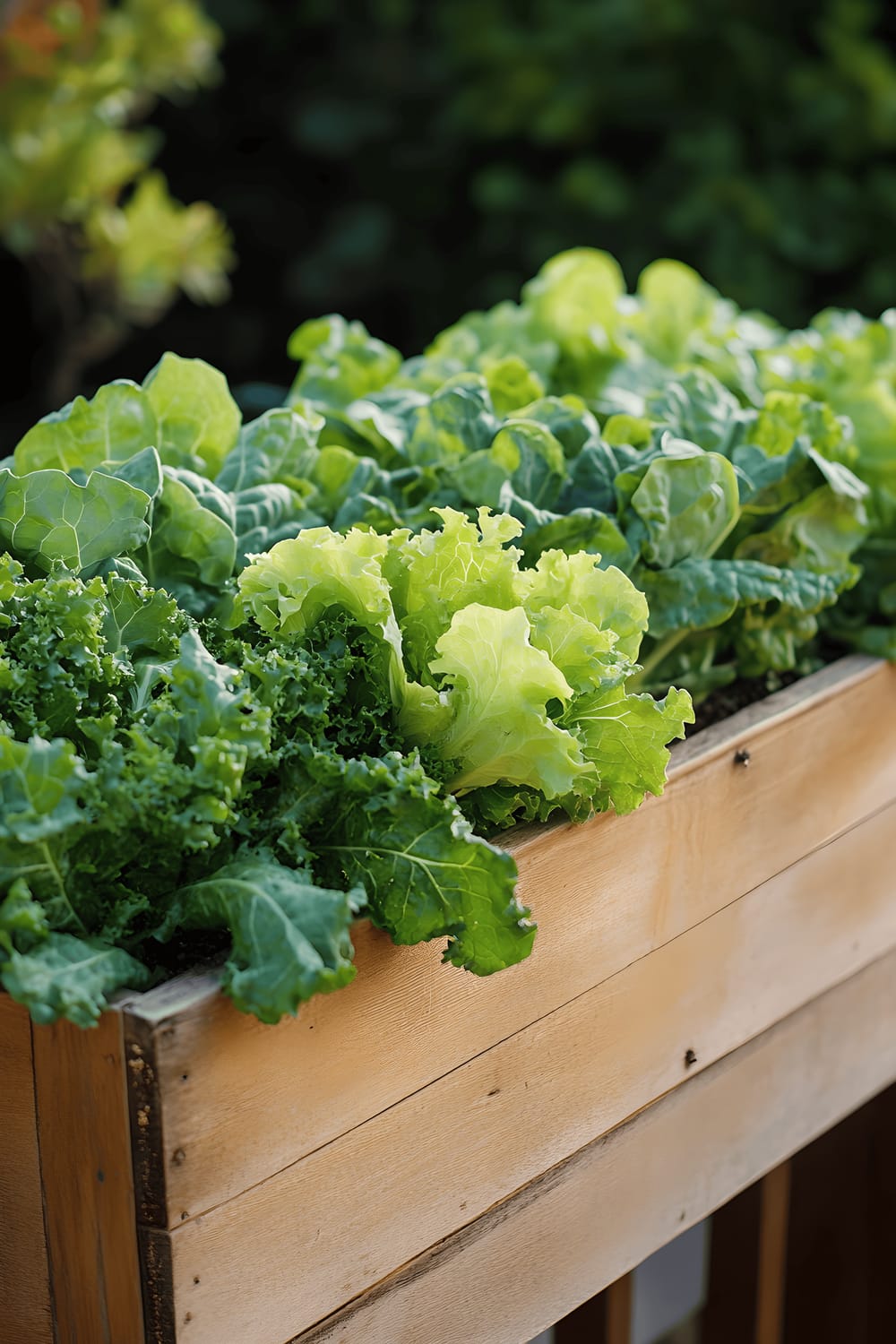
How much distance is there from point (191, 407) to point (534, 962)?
0.62 meters

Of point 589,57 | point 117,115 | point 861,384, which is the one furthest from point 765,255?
point 861,384

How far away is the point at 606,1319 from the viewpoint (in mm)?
1577

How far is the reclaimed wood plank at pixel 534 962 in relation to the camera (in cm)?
90

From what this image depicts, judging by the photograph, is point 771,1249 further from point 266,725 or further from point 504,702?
point 266,725

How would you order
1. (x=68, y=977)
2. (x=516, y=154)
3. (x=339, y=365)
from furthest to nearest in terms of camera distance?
(x=516, y=154) → (x=339, y=365) → (x=68, y=977)

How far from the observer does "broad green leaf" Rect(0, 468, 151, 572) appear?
1.09 m

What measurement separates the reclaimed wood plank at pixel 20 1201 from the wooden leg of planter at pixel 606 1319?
74 centimetres

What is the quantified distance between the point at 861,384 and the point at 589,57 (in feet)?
9.94

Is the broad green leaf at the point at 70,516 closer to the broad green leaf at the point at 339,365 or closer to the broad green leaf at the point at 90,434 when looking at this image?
the broad green leaf at the point at 90,434

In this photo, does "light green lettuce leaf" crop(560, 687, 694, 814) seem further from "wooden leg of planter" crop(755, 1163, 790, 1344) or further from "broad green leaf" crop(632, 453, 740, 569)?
"wooden leg of planter" crop(755, 1163, 790, 1344)

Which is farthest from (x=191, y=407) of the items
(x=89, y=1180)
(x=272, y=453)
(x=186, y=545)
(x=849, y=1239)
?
(x=849, y=1239)

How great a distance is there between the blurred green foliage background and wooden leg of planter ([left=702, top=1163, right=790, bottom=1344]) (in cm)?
292

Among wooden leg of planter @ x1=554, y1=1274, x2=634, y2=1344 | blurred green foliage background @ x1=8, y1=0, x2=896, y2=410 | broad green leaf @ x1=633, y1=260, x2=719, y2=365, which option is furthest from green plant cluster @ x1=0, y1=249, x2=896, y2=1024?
blurred green foliage background @ x1=8, y1=0, x2=896, y2=410

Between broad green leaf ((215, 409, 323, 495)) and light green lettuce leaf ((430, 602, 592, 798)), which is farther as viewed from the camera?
broad green leaf ((215, 409, 323, 495))
